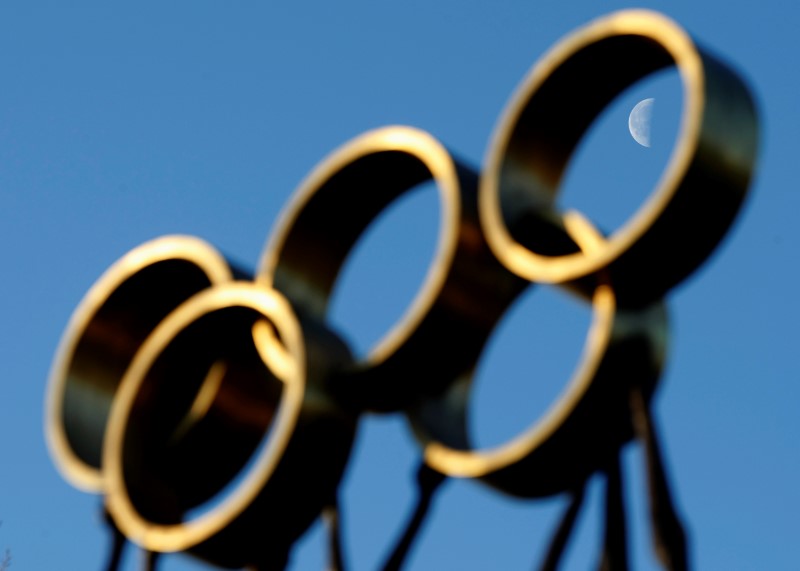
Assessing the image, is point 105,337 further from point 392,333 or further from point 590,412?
point 590,412

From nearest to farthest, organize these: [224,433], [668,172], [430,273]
Answer: [668,172], [430,273], [224,433]

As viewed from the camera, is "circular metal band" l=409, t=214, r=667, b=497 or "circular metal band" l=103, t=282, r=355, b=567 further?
"circular metal band" l=103, t=282, r=355, b=567

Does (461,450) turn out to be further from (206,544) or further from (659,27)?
(659,27)

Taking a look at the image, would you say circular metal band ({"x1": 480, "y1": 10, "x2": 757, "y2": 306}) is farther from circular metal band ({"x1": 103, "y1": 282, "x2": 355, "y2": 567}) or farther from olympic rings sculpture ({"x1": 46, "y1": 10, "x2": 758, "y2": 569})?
circular metal band ({"x1": 103, "y1": 282, "x2": 355, "y2": 567})

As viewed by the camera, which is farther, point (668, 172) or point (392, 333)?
point (392, 333)

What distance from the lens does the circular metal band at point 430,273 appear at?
15.7 metres

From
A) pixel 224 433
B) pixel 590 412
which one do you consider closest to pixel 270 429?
pixel 224 433

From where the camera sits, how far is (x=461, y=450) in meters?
15.6

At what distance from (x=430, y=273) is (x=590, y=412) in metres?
1.65

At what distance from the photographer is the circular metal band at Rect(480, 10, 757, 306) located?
1435 centimetres

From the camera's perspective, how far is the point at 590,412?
14.7 m

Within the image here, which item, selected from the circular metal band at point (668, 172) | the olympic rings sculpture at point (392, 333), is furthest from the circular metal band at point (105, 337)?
the circular metal band at point (668, 172)

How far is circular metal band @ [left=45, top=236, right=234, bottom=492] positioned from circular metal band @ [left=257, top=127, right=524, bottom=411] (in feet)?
3.42

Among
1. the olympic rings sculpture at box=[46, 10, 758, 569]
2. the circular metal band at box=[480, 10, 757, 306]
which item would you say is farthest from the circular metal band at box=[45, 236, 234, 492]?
the circular metal band at box=[480, 10, 757, 306]
